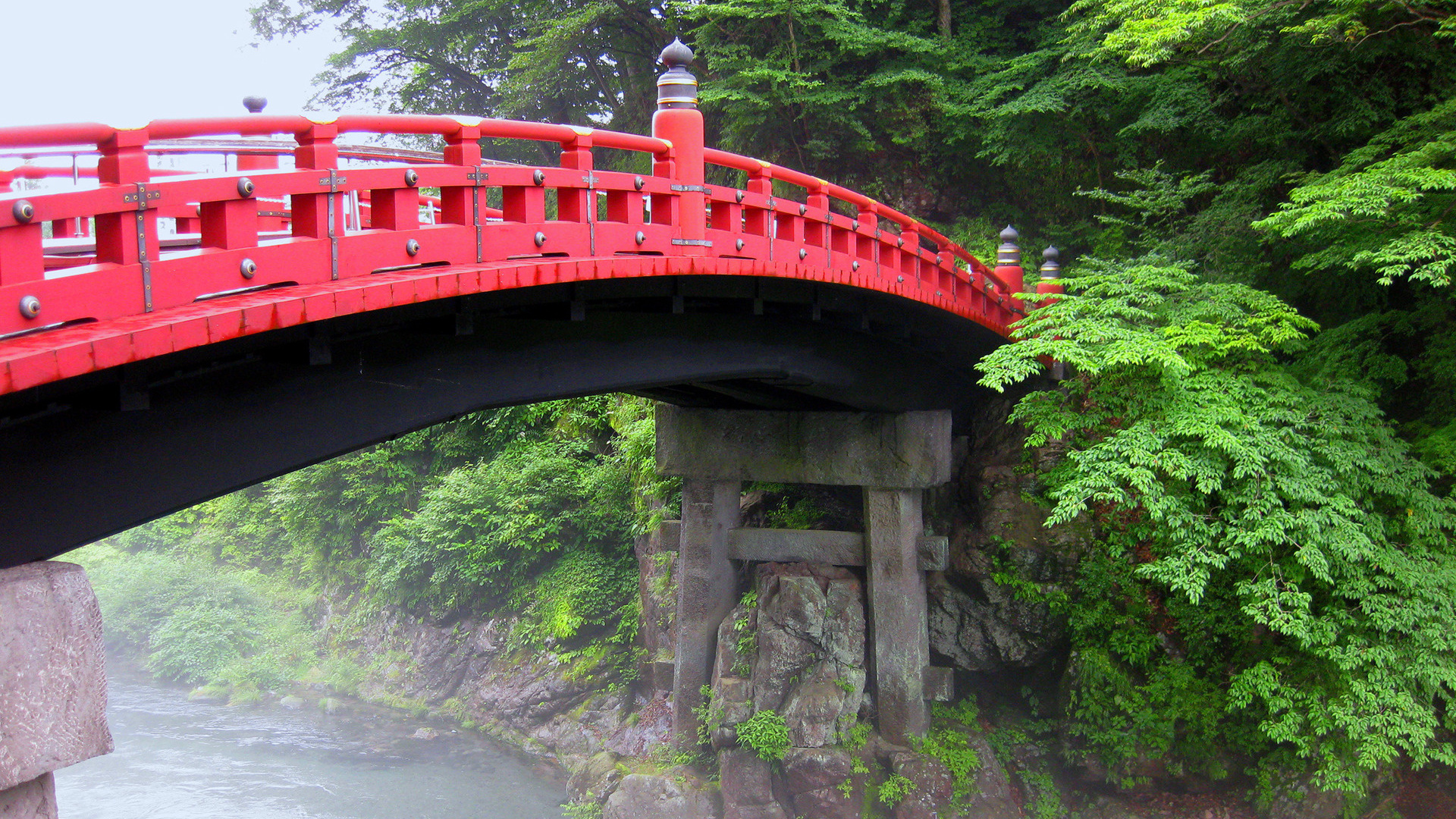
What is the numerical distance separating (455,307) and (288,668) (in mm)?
16377

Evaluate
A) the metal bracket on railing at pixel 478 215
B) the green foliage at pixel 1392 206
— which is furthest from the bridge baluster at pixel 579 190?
the green foliage at pixel 1392 206

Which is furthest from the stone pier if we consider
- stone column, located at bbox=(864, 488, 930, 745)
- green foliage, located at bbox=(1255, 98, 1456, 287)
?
green foliage, located at bbox=(1255, 98, 1456, 287)

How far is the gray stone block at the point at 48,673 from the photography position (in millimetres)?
3781

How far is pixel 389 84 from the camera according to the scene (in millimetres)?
22969

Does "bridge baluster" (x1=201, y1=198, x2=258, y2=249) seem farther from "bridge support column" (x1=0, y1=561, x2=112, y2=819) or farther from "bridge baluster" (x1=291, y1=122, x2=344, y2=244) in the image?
"bridge support column" (x1=0, y1=561, x2=112, y2=819)

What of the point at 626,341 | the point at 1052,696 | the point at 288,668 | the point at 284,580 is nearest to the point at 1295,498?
the point at 1052,696

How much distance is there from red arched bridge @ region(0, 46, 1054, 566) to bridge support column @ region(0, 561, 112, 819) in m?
0.24

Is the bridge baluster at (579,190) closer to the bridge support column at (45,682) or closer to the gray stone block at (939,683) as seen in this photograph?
the bridge support column at (45,682)

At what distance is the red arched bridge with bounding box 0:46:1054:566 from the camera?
3.66 m

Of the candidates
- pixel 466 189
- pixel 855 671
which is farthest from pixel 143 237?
pixel 855 671

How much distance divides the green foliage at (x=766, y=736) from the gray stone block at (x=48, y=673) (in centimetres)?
773

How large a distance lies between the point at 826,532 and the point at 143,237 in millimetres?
8919

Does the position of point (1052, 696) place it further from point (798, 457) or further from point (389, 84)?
point (389, 84)

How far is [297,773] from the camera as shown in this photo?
14922 millimetres
